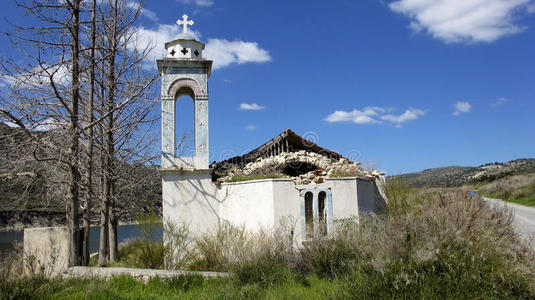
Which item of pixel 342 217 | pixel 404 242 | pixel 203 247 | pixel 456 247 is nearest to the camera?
pixel 456 247

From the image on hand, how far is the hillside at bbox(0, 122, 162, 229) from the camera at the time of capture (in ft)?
27.3

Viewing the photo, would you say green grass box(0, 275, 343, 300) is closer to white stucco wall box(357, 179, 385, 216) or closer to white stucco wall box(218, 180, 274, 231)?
white stucco wall box(218, 180, 274, 231)

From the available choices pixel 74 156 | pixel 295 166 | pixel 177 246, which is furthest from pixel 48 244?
pixel 295 166

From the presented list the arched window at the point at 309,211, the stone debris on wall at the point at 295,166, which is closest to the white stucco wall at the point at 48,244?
the stone debris on wall at the point at 295,166

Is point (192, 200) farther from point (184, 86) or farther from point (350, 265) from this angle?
point (350, 265)

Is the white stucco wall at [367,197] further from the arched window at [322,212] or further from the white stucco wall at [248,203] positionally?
the white stucco wall at [248,203]

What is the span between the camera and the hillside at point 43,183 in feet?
27.3

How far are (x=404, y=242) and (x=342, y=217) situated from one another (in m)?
3.35

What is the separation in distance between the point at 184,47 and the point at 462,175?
50.8m

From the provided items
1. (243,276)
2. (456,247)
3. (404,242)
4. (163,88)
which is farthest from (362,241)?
(163,88)

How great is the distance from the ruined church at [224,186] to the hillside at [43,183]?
52.0 inches

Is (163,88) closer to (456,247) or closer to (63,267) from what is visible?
(63,267)

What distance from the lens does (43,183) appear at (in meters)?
9.60

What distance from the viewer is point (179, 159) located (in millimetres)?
11383
